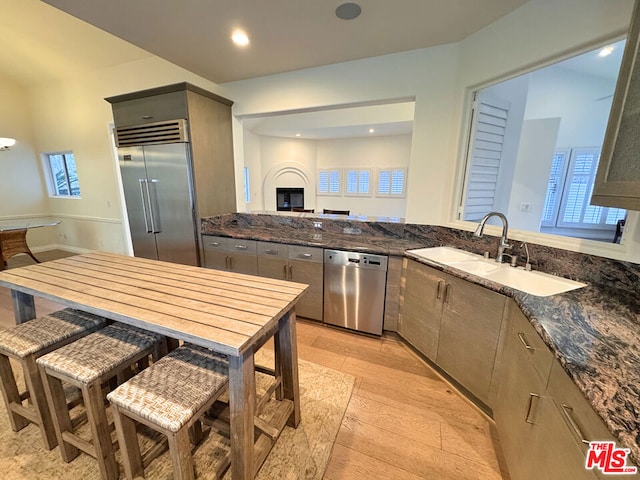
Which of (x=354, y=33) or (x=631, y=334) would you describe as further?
(x=354, y=33)

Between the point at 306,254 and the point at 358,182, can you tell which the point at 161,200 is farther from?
the point at 358,182

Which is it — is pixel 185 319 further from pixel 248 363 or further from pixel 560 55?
pixel 560 55

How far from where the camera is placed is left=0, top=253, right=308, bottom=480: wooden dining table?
1.03m

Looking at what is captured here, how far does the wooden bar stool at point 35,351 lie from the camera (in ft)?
4.23

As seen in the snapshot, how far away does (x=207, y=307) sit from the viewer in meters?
1.18

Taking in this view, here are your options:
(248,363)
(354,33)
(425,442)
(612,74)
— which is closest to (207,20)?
(354,33)

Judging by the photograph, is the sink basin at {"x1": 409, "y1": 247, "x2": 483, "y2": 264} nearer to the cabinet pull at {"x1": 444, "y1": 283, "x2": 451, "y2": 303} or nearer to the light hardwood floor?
the cabinet pull at {"x1": 444, "y1": 283, "x2": 451, "y2": 303}

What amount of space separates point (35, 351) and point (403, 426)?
2.05 meters

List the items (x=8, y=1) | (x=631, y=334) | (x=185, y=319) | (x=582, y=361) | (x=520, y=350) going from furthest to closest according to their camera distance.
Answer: (x=8, y=1), (x=520, y=350), (x=185, y=319), (x=631, y=334), (x=582, y=361)

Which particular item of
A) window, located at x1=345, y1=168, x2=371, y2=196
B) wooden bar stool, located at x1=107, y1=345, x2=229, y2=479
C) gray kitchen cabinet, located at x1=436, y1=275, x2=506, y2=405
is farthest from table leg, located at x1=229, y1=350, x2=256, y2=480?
window, located at x1=345, y1=168, x2=371, y2=196

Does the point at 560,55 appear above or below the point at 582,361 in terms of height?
above

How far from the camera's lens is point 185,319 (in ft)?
3.55

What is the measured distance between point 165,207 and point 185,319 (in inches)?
94.6

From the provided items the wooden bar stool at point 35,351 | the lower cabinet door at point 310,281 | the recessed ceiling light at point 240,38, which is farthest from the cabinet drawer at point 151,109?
the wooden bar stool at point 35,351
